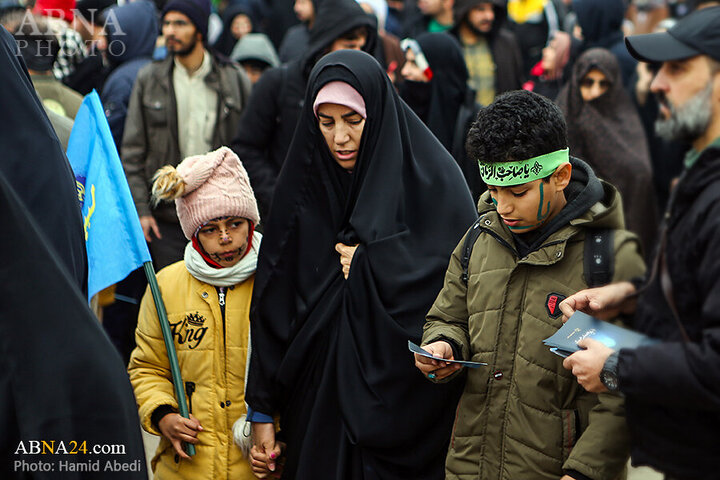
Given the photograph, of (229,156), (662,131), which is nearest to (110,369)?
(662,131)

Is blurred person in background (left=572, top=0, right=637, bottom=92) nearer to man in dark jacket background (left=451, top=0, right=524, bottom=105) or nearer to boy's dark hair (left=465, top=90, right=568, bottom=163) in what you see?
man in dark jacket background (left=451, top=0, right=524, bottom=105)

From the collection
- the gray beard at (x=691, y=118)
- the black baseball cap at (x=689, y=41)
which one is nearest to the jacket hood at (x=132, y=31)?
the black baseball cap at (x=689, y=41)

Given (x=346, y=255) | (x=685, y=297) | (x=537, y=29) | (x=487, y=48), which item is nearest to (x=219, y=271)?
(x=346, y=255)

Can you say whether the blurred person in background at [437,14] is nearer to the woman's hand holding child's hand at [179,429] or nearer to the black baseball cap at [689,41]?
the woman's hand holding child's hand at [179,429]

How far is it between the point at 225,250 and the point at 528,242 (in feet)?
4.37

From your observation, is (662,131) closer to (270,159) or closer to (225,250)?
(225,250)

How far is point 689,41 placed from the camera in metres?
2.19

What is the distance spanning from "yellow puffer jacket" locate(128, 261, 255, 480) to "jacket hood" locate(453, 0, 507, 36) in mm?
4799

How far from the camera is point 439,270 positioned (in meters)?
3.42

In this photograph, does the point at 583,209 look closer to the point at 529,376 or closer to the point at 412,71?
the point at 529,376

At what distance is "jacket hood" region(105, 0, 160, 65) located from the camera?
7.34 meters

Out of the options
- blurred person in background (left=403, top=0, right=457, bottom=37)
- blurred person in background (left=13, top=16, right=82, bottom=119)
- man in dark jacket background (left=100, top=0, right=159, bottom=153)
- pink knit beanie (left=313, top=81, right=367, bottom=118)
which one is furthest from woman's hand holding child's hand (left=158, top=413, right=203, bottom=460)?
blurred person in background (left=403, top=0, right=457, bottom=37)

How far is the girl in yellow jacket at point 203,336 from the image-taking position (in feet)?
11.7

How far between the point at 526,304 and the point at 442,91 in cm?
346
